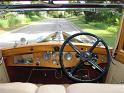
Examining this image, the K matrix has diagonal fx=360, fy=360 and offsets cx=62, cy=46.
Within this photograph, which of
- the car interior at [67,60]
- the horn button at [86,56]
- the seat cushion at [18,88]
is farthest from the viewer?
the horn button at [86,56]

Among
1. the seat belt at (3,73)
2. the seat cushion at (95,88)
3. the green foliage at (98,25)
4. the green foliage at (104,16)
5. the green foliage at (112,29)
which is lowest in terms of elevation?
the seat belt at (3,73)

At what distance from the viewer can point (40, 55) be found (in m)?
5.14

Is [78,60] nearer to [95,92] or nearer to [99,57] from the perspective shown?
[99,57]

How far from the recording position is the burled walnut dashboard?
500 cm

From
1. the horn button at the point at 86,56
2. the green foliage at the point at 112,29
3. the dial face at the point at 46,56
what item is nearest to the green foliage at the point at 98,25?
the green foliage at the point at 112,29

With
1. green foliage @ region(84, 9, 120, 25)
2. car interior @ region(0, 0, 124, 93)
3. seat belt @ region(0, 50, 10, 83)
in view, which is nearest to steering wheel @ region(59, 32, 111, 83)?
car interior @ region(0, 0, 124, 93)

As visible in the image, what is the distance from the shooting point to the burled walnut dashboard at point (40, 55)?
5.00m

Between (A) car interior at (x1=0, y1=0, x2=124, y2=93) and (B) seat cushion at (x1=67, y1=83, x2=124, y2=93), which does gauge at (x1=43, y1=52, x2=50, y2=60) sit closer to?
(A) car interior at (x1=0, y1=0, x2=124, y2=93)

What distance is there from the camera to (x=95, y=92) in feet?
7.84

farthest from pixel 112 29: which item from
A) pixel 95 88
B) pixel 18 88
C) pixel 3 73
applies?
pixel 18 88

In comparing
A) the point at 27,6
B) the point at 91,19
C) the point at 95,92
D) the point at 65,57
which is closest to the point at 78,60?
the point at 65,57

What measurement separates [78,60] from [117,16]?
2.87ft

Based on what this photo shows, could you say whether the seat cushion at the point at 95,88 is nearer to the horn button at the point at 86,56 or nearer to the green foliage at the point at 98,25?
the horn button at the point at 86,56

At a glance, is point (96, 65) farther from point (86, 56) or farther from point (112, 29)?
point (112, 29)
